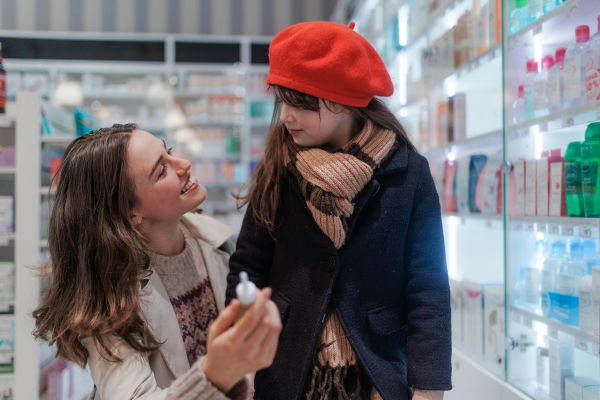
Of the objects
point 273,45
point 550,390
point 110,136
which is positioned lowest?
point 550,390

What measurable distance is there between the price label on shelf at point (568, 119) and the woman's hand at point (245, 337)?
123cm

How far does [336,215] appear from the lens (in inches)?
44.0

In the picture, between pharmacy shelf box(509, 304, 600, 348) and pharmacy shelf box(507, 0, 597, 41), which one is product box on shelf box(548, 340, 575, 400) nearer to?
pharmacy shelf box(509, 304, 600, 348)

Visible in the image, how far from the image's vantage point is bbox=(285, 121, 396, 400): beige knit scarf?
1106 millimetres

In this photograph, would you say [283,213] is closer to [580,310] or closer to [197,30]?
[580,310]

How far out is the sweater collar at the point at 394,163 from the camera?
45.6 inches

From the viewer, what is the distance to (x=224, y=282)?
157 cm

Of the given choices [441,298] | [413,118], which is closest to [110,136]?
[441,298]

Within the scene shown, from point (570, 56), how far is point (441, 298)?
1048 mm

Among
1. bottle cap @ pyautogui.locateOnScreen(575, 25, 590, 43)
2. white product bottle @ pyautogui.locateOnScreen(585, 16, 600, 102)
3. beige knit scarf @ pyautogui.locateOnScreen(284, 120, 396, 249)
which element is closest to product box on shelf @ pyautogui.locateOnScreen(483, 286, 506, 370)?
white product bottle @ pyautogui.locateOnScreen(585, 16, 600, 102)

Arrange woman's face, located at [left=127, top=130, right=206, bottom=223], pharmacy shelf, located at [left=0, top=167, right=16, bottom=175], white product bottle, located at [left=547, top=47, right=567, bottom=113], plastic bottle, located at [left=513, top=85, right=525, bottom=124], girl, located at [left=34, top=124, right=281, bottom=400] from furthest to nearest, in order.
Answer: pharmacy shelf, located at [left=0, top=167, right=16, bottom=175], plastic bottle, located at [left=513, top=85, right=525, bottom=124], white product bottle, located at [left=547, top=47, right=567, bottom=113], woman's face, located at [left=127, top=130, right=206, bottom=223], girl, located at [left=34, top=124, right=281, bottom=400]

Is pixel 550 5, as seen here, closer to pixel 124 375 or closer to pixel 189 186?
pixel 189 186

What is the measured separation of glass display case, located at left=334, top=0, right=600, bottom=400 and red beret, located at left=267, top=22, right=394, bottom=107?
1.35ft

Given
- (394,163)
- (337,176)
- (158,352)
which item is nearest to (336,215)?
(337,176)
